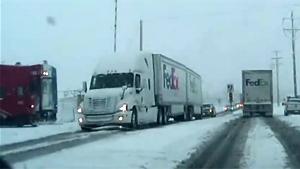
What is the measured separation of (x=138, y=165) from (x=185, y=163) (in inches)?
61.0

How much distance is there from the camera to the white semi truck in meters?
31.9

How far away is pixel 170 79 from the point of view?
41875 mm

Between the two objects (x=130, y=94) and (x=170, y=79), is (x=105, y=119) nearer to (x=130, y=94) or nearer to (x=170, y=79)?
(x=130, y=94)

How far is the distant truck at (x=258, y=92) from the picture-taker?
57.3m

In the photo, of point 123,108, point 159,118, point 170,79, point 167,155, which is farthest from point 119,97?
point 167,155

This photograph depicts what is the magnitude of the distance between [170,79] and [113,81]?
9039 mm

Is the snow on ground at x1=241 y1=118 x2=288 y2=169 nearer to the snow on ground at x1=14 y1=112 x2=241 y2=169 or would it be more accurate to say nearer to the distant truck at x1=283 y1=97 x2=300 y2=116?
the snow on ground at x1=14 y1=112 x2=241 y2=169

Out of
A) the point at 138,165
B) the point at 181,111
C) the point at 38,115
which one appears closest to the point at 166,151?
the point at 138,165

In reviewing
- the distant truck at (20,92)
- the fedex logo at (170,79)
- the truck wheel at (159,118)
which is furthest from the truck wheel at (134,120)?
the fedex logo at (170,79)

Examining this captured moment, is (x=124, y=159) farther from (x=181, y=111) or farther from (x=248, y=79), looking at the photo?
(x=248, y=79)

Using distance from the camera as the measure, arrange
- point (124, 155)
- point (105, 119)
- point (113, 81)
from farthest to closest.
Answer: point (113, 81), point (105, 119), point (124, 155)

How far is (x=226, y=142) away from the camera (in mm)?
23266

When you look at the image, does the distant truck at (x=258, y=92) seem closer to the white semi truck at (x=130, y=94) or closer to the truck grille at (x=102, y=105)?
the white semi truck at (x=130, y=94)

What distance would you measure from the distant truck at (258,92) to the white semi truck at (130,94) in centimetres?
1805
